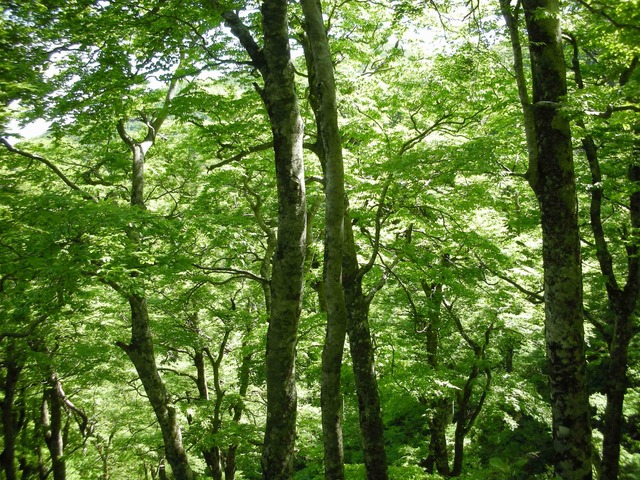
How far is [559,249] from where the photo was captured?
5.18 metres

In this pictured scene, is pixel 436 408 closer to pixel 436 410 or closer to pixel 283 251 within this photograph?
pixel 436 410

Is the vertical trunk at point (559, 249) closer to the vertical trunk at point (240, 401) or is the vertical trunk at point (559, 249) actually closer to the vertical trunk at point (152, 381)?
the vertical trunk at point (152, 381)

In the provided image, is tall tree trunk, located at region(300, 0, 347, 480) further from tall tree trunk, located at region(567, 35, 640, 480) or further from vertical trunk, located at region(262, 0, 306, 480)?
tall tree trunk, located at region(567, 35, 640, 480)

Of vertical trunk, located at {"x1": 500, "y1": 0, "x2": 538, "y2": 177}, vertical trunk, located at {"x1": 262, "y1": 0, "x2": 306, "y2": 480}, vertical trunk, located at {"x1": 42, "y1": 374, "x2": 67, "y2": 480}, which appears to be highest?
vertical trunk, located at {"x1": 500, "y1": 0, "x2": 538, "y2": 177}

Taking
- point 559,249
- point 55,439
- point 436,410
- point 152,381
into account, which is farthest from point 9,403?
point 559,249

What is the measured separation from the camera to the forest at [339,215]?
16.0ft

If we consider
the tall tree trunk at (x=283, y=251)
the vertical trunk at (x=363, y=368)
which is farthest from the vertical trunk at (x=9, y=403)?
the tall tree trunk at (x=283, y=251)

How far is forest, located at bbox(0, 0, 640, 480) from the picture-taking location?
489cm

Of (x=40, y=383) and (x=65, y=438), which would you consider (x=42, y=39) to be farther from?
(x=65, y=438)

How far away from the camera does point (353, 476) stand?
864 cm

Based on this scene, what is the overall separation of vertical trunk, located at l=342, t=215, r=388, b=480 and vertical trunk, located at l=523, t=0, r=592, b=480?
8.51 ft

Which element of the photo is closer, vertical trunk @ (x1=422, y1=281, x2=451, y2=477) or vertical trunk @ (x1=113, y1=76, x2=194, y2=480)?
vertical trunk @ (x1=113, y1=76, x2=194, y2=480)

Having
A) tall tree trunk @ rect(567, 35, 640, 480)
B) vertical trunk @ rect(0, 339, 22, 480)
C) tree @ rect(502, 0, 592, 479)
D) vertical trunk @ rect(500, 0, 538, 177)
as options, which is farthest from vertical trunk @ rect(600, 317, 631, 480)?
vertical trunk @ rect(0, 339, 22, 480)

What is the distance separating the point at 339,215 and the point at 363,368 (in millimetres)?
3061
